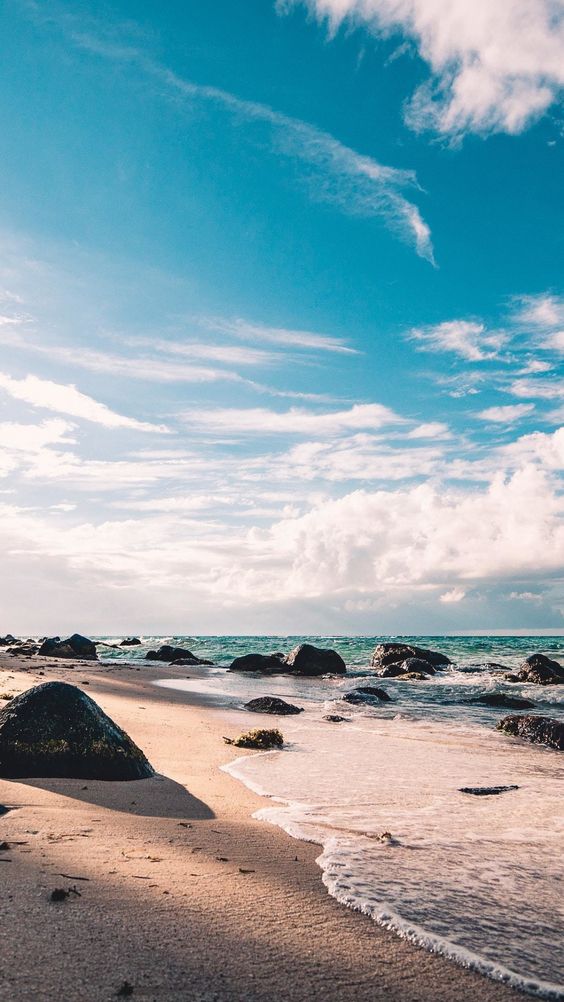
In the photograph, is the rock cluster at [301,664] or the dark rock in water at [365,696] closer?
the dark rock in water at [365,696]

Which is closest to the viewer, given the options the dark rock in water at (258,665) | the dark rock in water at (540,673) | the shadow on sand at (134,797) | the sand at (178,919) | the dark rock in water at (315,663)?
the sand at (178,919)

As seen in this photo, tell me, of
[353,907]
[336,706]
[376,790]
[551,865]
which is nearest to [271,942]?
[353,907]

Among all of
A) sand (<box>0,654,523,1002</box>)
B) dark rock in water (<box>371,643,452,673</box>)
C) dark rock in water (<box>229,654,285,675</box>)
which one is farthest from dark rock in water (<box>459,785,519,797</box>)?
dark rock in water (<box>371,643,452,673</box>)

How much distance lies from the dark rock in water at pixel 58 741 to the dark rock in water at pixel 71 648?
30.1 meters

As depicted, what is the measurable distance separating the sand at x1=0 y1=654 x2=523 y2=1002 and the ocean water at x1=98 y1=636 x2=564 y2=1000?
27cm

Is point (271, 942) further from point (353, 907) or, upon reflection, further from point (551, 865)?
point (551, 865)

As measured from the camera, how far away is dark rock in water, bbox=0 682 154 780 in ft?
20.7

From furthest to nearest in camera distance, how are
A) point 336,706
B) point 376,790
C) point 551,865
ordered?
point 336,706
point 376,790
point 551,865

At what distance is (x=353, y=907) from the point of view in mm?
3650

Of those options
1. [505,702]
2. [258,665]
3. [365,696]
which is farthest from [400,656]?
[365,696]

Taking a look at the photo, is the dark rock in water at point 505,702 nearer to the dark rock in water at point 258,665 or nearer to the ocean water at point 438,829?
the ocean water at point 438,829

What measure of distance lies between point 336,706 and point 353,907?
47.7 ft

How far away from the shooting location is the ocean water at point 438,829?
136 inches

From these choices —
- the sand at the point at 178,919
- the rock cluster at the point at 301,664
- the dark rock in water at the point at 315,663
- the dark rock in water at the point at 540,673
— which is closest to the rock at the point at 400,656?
the dark rock in water at the point at 315,663
